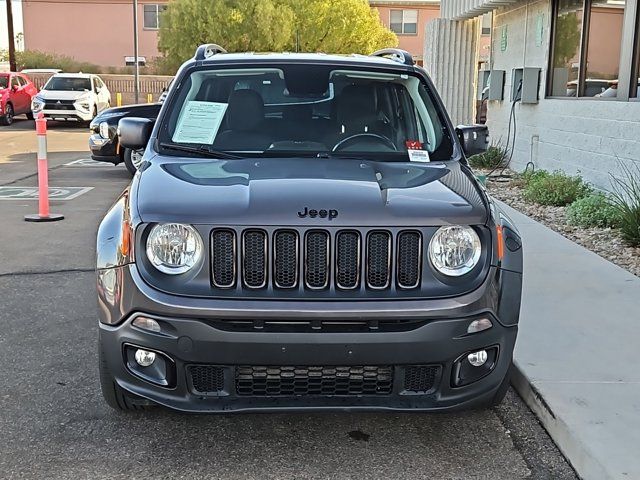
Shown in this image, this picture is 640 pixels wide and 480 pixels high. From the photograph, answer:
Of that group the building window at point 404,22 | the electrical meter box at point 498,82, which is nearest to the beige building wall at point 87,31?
the building window at point 404,22

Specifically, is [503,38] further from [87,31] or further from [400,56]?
[87,31]

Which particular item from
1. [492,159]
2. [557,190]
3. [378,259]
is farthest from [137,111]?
[378,259]

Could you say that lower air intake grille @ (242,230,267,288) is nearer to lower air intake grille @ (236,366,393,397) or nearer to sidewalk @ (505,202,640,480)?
lower air intake grille @ (236,366,393,397)

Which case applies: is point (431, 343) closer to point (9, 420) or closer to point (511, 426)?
point (511, 426)

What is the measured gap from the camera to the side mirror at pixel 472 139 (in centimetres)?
477

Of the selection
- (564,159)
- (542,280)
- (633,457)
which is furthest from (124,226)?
(564,159)

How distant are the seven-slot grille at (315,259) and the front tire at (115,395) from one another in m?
0.69

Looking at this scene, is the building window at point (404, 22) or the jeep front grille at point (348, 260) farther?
the building window at point (404, 22)

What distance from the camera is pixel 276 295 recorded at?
10.7 feet

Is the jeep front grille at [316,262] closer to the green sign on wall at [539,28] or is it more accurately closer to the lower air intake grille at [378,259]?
the lower air intake grille at [378,259]

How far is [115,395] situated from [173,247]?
2.83 ft

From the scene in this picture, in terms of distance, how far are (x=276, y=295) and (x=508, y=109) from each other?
1152 centimetres

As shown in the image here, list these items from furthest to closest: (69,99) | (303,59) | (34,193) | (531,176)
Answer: (69,99)
(34,193)
(531,176)
(303,59)

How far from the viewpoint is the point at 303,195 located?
11.3 ft
